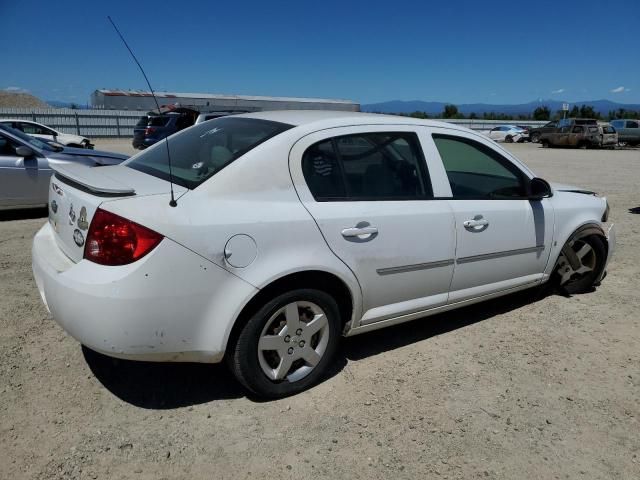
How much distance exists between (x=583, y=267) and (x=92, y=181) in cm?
417

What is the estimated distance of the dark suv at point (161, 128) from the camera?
62.4 ft

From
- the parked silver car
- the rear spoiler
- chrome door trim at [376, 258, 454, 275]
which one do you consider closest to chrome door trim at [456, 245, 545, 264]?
chrome door trim at [376, 258, 454, 275]

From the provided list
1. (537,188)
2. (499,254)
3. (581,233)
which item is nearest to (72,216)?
(499,254)

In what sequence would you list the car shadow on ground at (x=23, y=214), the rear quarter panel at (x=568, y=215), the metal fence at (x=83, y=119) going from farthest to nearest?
the metal fence at (x=83, y=119) < the car shadow on ground at (x=23, y=214) < the rear quarter panel at (x=568, y=215)

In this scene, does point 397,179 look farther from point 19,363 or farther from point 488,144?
point 19,363

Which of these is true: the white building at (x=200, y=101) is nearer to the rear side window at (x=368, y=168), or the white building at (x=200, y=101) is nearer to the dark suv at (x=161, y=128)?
the dark suv at (x=161, y=128)

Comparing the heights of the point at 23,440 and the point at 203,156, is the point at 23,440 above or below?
below

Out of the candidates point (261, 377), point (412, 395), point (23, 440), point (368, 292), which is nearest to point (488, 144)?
point (368, 292)

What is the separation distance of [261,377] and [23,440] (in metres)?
1.22

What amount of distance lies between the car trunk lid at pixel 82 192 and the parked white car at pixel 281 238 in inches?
0.5

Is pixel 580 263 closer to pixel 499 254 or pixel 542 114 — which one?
pixel 499 254

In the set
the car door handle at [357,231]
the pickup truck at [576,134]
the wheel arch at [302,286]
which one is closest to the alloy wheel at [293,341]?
the wheel arch at [302,286]

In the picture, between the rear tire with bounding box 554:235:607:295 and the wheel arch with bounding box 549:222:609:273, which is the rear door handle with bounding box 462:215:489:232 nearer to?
the wheel arch with bounding box 549:222:609:273

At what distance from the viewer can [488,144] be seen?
3.99m
